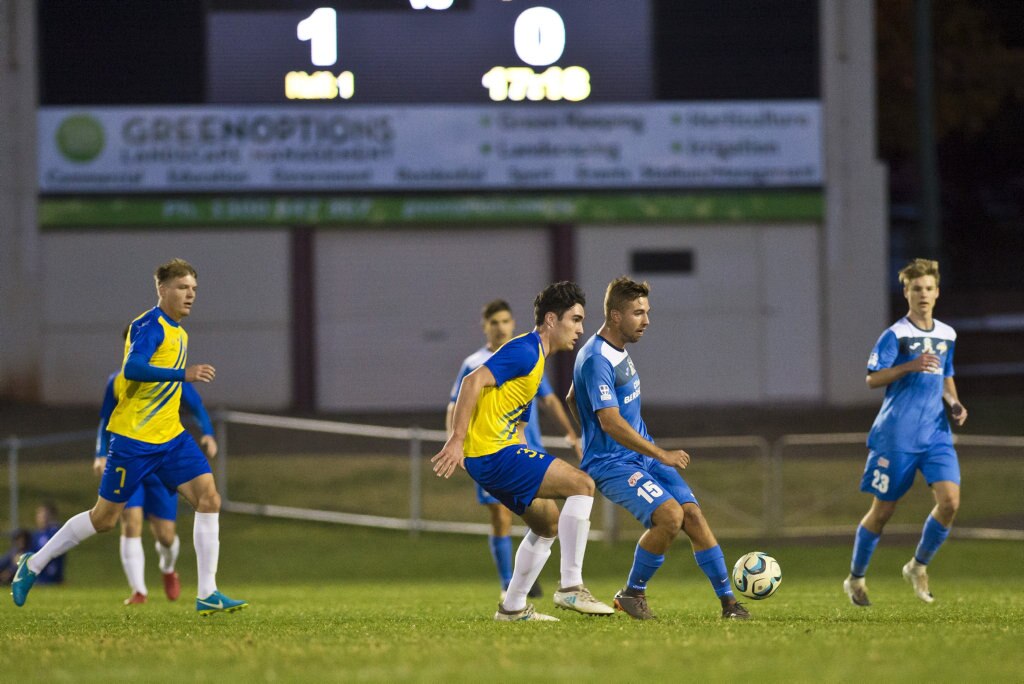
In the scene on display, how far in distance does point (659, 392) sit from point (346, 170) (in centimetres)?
620

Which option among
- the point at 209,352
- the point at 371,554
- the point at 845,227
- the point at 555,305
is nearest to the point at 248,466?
the point at 371,554

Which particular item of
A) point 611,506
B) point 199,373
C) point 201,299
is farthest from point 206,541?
point 201,299

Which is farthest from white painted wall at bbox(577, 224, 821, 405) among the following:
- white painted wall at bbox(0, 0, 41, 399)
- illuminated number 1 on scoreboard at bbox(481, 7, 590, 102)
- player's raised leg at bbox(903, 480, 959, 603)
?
player's raised leg at bbox(903, 480, 959, 603)

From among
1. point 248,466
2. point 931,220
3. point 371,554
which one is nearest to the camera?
point 371,554

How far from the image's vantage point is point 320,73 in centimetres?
2302

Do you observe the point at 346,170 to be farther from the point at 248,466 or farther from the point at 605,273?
the point at 248,466

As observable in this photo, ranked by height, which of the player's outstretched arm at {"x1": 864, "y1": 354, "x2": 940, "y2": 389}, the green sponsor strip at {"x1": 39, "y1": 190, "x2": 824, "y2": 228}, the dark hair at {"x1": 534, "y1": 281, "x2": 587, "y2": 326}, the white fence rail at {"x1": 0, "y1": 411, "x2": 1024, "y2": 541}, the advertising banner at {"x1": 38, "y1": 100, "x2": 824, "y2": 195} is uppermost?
the advertising banner at {"x1": 38, "y1": 100, "x2": 824, "y2": 195}

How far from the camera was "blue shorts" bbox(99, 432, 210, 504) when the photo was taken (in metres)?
9.24

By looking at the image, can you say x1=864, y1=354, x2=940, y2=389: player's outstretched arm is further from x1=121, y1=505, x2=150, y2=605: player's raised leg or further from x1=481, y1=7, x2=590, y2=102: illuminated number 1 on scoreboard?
x1=481, y1=7, x2=590, y2=102: illuminated number 1 on scoreboard

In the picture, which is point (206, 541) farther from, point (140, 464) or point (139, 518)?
point (139, 518)

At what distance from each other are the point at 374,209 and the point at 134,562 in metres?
14.6

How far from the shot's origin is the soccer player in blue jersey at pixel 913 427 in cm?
990

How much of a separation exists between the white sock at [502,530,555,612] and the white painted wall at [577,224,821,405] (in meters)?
17.7

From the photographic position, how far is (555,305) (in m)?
8.16
